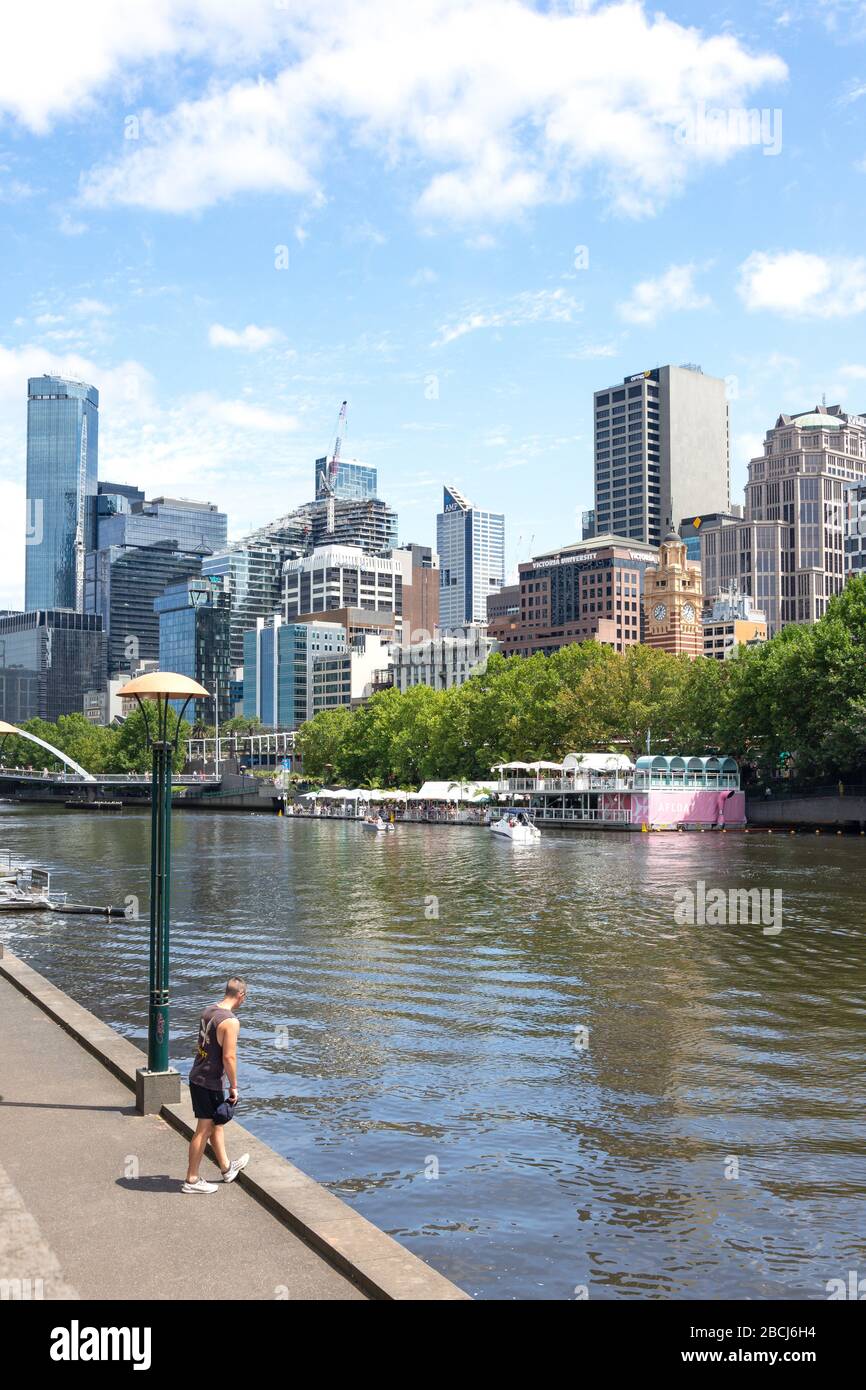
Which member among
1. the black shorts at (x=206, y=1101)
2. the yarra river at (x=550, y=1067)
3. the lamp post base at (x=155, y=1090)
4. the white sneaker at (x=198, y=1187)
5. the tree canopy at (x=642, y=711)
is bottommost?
the yarra river at (x=550, y=1067)

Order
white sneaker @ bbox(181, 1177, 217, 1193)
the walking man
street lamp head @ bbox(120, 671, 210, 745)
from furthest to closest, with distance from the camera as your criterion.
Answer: street lamp head @ bbox(120, 671, 210, 745) → the walking man → white sneaker @ bbox(181, 1177, 217, 1193)

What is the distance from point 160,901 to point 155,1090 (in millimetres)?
2369

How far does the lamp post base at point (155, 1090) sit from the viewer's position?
15.3m

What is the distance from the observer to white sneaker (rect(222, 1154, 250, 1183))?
42.4 ft

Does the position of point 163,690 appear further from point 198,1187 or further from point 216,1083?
point 198,1187

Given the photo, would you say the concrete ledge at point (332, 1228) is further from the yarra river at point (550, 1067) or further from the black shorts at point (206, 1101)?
the yarra river at point (550, 1067)

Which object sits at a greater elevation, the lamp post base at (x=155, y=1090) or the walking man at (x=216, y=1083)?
the walking man at (x=216, y=1083)

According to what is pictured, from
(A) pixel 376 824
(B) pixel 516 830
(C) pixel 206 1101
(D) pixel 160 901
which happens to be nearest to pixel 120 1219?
(C) pixel 206 1101

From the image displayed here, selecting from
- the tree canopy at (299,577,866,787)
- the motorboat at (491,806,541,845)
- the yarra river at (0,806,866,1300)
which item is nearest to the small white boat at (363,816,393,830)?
the motorboat at (491,806,541,845)

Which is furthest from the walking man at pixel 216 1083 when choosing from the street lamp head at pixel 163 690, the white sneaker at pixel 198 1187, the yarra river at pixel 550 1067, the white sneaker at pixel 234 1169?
the street lamp head at pixel 163 690

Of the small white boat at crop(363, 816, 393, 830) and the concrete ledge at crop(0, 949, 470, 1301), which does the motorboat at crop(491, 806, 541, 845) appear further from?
the concrete ledge at crop(0, 949, 470, 1301)
